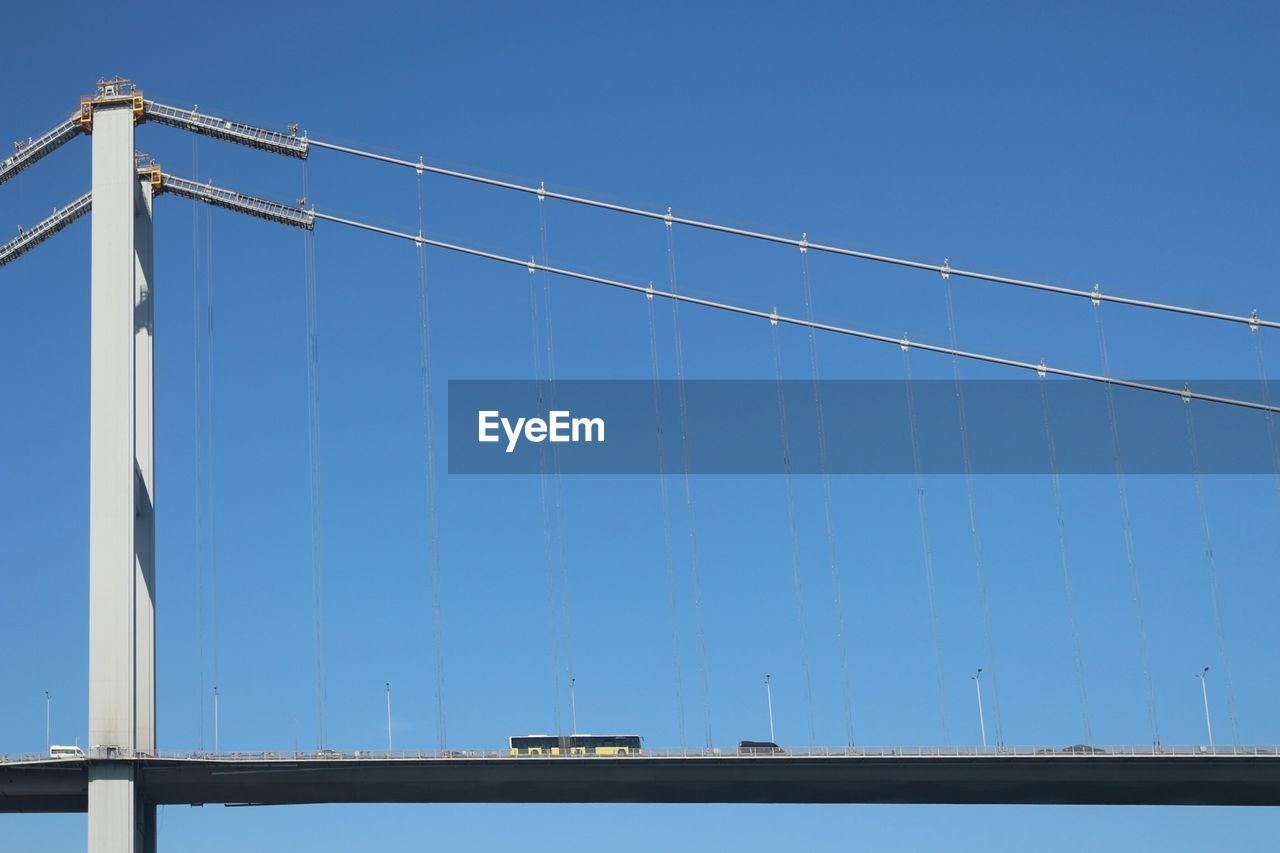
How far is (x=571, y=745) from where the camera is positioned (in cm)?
10825

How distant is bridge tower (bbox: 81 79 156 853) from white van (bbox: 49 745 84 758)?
1.88m

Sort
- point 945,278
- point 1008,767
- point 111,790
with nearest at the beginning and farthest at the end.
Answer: point 111,790
point 1008,767
point 945,278

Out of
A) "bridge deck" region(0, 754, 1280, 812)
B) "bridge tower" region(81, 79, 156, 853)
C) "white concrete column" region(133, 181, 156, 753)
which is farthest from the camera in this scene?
"bridge deck" region(0, 754, 1280, 812)

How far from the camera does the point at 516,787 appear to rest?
345ft

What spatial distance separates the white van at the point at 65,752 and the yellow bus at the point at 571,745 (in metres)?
20.1

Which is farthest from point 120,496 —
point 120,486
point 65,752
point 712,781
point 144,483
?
point 712,781

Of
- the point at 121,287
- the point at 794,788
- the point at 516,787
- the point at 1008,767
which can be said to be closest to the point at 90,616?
the point at 121,287

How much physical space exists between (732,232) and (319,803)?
33.3m

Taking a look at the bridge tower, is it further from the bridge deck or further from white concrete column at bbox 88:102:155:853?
the bridge deck

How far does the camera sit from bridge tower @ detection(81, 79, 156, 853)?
9488 cm

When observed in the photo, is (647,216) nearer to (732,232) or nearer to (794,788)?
(732,232)

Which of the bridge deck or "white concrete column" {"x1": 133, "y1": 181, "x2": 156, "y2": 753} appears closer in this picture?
"white concrete column" {"x1": 133, "y1": 181, "x2": 156, "y2": 753}

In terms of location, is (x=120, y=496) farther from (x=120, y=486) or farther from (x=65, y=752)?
(x=65, y=752)

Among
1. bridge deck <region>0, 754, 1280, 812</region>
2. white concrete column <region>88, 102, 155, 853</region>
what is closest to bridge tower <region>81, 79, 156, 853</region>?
white concrete column <region>88, 102, 155, 853</region>
